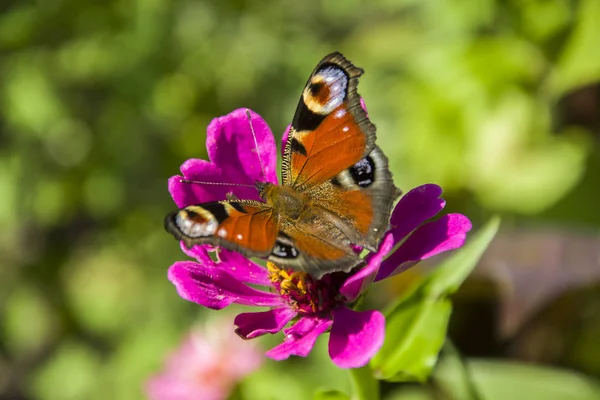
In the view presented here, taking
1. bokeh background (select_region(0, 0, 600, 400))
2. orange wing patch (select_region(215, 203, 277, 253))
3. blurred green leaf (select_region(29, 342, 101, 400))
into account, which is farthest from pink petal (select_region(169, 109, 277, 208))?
blurred green leaf (select_region(29, 342, 101, 400))

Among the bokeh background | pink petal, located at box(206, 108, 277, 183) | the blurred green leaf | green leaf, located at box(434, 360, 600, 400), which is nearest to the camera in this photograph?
pink petal, located at box(206, 108, 277, 183)

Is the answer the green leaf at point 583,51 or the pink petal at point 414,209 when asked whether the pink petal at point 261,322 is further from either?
the green leaf at point 583,51

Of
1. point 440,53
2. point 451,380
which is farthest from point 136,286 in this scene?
point 451,380

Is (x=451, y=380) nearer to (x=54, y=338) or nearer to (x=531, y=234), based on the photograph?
(x=531, y=234)

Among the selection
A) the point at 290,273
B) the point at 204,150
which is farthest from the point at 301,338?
the point at 204,150

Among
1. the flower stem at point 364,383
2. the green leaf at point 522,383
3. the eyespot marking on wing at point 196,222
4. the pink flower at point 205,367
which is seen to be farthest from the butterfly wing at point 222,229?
the pink flower at point 205,367

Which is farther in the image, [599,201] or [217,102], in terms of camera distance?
[217,102]

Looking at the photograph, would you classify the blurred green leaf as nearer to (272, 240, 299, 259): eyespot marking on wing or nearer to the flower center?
the flower center
